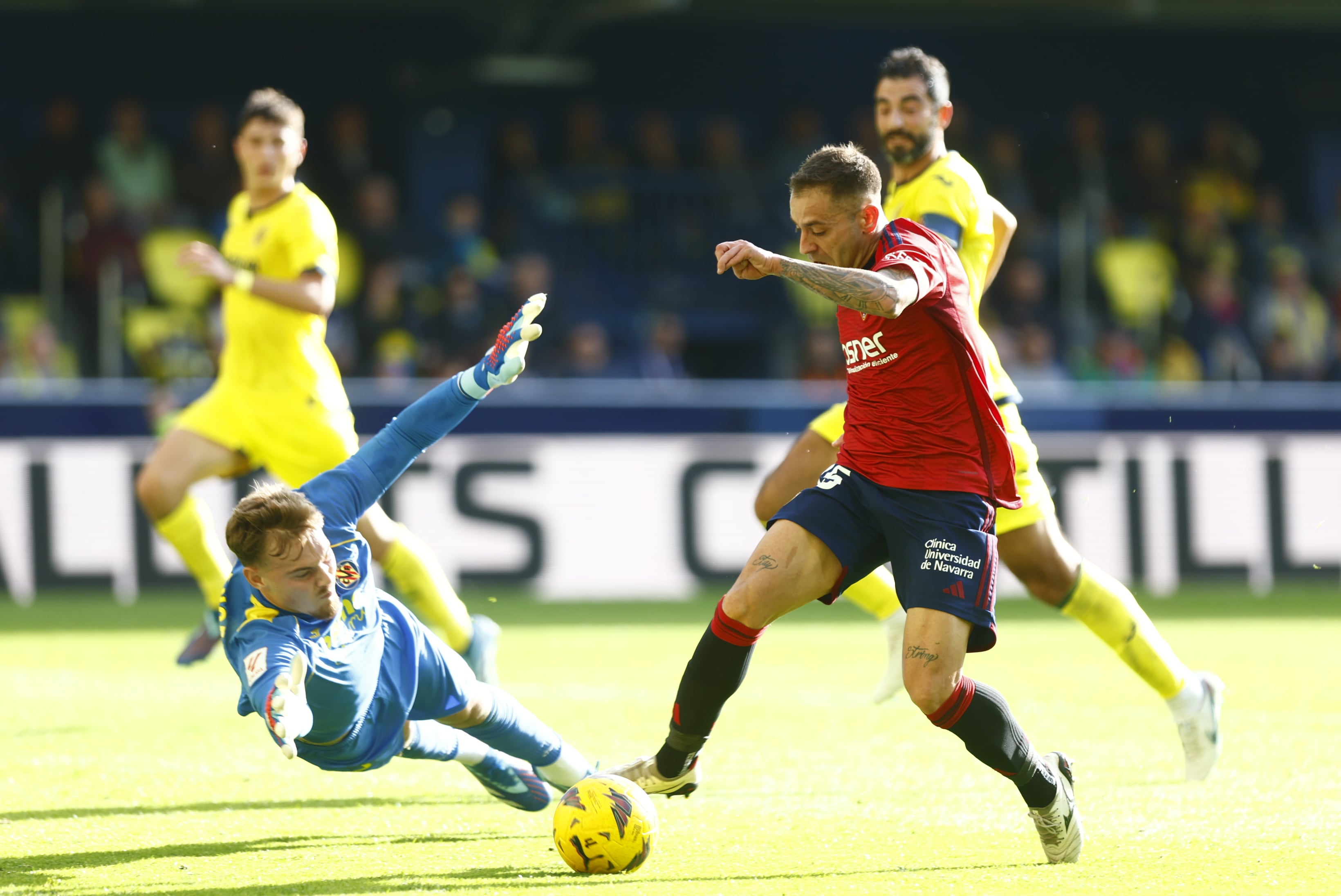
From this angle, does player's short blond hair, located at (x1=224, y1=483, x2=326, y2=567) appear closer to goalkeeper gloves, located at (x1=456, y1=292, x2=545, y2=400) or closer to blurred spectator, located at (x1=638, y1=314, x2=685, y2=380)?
goalkeeper gloves, located at (x1=456, y1=292, x2=545, y2=400)

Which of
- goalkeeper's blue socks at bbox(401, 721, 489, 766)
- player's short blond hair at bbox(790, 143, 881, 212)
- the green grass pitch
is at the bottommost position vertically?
the green grass pitch

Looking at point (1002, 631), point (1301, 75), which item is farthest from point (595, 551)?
point (1301, 75)

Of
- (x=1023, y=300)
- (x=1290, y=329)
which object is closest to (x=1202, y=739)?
(x=1023, y=300)

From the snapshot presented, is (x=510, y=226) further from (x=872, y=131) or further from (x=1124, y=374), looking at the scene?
(x=1124, y=374)

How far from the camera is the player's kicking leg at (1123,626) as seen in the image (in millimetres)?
5359

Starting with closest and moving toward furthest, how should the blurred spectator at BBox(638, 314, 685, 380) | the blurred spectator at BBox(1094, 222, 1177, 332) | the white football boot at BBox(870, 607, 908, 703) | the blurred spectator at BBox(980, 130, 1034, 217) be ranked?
the white football boot at BBox(870, 607, 908, 703) → the blurred spectator at BBox(638, 314, 685, 380) → the blurred spectator at BBox(1094, 222, 1177, 332) → the blurred spectator at BBox(980, 130, 1034, 217)

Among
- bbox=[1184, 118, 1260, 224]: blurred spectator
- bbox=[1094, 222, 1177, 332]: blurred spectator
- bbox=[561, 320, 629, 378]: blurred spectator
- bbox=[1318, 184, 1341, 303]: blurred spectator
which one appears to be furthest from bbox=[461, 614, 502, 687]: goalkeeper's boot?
bbox=[1184, 118, 1260, 224]: blurred spectator

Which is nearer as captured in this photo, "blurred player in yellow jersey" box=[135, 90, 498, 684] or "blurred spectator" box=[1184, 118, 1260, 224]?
"blurred player in yellow jersey" box=[135, 90, 498, 684]

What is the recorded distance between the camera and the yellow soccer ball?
4156 mm

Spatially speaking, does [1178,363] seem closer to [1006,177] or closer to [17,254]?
[1006,177]

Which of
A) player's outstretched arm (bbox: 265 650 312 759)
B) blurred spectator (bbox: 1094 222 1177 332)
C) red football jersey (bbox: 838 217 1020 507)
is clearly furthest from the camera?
blurred spectator (bbox: 1094 222 1177 332)

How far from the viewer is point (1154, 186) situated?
725 inches

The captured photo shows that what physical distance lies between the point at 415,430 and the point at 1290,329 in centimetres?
1373

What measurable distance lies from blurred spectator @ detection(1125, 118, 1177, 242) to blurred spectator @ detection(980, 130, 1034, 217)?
1.30m
